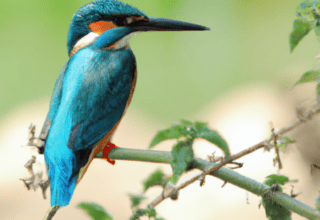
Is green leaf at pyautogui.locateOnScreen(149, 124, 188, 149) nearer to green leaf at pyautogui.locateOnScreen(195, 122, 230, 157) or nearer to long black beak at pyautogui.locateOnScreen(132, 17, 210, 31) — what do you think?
green leaf at pyautogui.locateOnScreen(195, 122, 230, 157)

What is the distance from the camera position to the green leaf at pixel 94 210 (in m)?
0.51

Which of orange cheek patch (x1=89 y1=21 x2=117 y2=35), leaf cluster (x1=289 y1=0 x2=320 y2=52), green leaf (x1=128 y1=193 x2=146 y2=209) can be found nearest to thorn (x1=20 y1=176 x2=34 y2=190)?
green leaf (x1=128 y1=193 x2=146 y2=209)

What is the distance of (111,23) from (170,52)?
1.50 metres

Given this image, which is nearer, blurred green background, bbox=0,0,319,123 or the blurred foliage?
the blurred foliage

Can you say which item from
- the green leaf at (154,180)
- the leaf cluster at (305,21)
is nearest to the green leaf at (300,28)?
the leaf cluster at (305,21)

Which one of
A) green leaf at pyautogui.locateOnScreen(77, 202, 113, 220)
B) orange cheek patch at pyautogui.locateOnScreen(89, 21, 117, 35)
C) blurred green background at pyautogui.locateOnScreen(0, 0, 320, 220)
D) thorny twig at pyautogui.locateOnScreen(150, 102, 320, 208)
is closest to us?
thorny twig at pyautogui.locateOnScreen(150, 102, 320, 208)

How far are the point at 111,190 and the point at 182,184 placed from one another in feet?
4.22

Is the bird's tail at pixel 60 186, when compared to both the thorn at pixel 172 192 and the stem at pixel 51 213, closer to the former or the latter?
the stem at pixel 51 213

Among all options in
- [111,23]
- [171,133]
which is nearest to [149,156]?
[171,133]

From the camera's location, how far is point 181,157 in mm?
439

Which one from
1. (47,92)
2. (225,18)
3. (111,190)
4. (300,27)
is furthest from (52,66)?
(300,27)

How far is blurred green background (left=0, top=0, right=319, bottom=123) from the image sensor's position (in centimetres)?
200

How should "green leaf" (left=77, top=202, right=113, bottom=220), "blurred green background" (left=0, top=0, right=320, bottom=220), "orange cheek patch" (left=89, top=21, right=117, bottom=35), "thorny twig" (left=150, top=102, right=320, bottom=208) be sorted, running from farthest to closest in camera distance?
"blurred green background" (left=0, top=0, right=320, bottom=220)
"orange cheek patch" (left=89, top=21, right=117, bottom=35)
"green leaf" (left=77, top=202, right=113, bottom=220)
"thorny twig" (left=150, top=102, right=320, bottom=208)

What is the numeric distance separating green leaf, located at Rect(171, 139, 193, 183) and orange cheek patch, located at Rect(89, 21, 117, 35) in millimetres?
245
